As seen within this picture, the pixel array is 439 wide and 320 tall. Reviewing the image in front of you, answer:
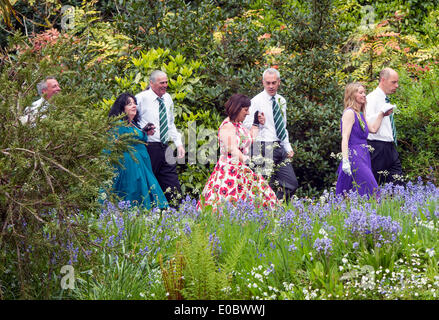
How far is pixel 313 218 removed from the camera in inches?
222

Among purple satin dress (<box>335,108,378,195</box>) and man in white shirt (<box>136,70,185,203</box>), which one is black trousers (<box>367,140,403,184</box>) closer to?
purple satin dress (<box>335,108,378,195</box>)

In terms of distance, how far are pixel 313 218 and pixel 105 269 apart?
1.98 metres

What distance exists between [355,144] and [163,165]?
264cm

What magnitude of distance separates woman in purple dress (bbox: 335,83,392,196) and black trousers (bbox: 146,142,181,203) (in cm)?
227

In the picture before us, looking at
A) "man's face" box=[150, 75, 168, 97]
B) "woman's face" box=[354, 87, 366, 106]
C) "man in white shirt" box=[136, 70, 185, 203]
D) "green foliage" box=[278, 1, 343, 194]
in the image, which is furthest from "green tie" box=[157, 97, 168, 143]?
"woman's face" box=[354, 87, 366, 106]

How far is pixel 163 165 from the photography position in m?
8.53

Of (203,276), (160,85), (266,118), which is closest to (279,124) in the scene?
(266,118)

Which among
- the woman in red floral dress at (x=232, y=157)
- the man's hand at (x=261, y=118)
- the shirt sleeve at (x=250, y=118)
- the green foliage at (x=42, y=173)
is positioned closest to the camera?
the green foliage at (x=42, y=173)

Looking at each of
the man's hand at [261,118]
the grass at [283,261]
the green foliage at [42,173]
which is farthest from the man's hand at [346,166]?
the green foliage at [42,173]

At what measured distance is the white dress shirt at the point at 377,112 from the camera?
865 centimetres

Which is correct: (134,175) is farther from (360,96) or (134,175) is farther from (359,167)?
(360,96)

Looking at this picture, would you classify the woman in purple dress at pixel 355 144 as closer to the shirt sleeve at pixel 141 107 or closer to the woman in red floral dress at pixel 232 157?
the woman in red floral dress at pixel 232 157

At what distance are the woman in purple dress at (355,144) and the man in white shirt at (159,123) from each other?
2189 mm
